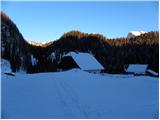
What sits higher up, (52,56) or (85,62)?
(85,62)

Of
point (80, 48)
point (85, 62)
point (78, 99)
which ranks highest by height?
point (78, 99)

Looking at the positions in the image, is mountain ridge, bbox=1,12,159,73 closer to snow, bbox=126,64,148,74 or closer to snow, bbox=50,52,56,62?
snow, bbox=50,52,56,62

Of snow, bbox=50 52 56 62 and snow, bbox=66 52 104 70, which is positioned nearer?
snow, bbox=66 52 104 70

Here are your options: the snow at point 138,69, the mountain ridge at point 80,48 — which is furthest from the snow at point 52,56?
the snow at point 138,69

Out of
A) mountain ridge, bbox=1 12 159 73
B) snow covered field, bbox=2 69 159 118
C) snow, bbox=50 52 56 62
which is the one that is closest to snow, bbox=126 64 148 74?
mountain ridge, bbox=1 12 159 73

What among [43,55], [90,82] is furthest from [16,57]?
[90,82]

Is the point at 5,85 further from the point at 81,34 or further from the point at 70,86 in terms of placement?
the point at 81,34

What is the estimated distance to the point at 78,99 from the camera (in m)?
9.80

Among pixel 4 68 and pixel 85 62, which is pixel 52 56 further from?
pixel 4 68

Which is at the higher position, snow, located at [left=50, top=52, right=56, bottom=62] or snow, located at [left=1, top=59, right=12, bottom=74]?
snow, located at [left=1, top=59, right=12, bottom=74]

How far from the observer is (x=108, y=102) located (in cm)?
964

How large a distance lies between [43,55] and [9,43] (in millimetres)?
11643

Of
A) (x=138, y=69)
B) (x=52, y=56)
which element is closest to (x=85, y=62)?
(x=138, y=69)

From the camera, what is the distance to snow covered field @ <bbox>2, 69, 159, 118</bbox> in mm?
8367
